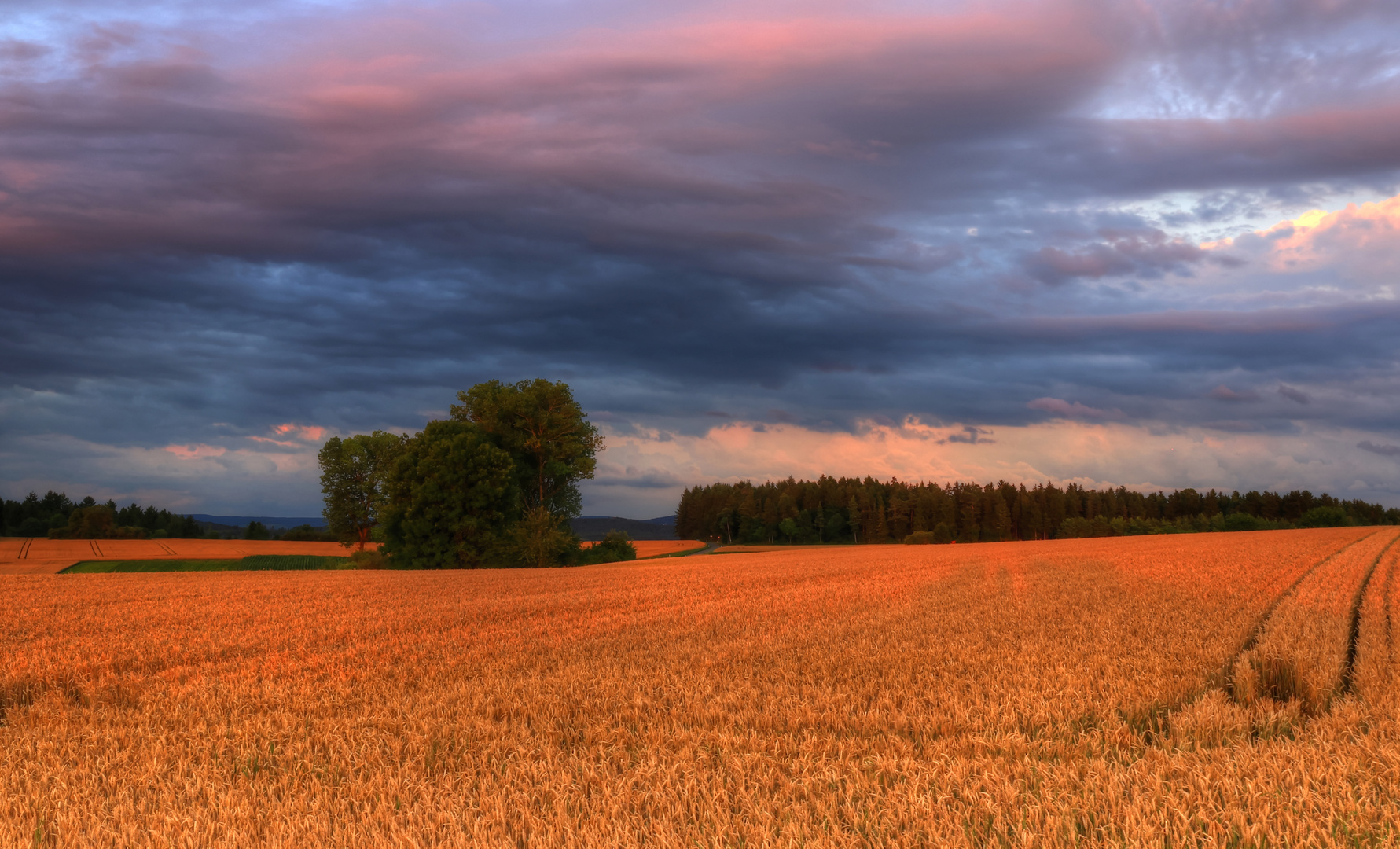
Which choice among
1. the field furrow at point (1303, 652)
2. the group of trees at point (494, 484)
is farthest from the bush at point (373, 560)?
the field furrow at point (1303, 652)

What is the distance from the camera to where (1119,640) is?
1080cm

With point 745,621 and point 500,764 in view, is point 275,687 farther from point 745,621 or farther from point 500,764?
point 745,621

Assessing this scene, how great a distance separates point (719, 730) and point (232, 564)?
2780 inches

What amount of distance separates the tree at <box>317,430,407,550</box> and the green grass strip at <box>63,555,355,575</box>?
9.41m

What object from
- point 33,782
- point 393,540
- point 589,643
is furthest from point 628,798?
point 393,540

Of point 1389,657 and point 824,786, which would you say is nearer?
point 824,786

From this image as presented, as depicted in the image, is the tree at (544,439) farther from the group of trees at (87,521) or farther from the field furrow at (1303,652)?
the group of trees at (87,521)

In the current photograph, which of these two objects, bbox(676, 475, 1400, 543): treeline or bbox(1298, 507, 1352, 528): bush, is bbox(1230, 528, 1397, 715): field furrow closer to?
bbox(676, 475, 1400, 543): treeline

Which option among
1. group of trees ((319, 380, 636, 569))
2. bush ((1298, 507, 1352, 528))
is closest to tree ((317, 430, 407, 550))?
group of trees ((319, 380, 636, 569))

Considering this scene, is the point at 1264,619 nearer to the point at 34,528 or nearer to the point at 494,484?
the point at 494,484

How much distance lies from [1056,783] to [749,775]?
6.80 ft

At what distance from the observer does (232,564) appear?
211 feet

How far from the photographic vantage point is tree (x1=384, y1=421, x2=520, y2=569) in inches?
1989

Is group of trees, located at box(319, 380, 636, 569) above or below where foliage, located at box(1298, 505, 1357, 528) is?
above
